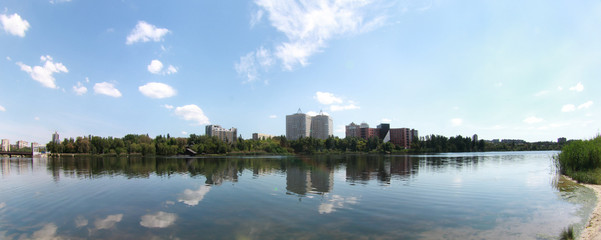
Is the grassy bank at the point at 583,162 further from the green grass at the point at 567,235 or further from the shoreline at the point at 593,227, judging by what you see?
the green grass at the point at 567,235

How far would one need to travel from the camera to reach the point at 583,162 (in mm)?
38125

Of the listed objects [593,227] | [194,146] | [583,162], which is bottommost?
[194,146]

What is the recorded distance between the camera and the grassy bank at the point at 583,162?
32.5 meters

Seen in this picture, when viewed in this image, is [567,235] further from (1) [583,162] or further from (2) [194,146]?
(2) [194,146]

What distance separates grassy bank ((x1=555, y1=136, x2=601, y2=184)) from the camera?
32.5m

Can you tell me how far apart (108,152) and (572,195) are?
658 feet

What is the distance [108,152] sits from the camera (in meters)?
169

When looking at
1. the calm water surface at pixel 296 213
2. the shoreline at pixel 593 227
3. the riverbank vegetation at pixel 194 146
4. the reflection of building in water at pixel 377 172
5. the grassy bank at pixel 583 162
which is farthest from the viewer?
the riverbank vegetation at pixel 194 146

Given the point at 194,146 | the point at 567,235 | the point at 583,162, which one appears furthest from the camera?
the point at 194,146

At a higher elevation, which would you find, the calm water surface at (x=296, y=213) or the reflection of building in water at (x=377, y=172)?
the calm water surface at (x=296, y=213)

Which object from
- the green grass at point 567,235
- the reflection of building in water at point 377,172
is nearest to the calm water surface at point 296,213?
the green grass at point 567,235

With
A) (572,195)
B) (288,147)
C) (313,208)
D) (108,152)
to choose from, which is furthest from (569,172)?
(108,152)

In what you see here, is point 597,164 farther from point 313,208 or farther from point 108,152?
point 108,152

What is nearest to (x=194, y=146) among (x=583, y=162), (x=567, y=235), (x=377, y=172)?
(x=377, y=172)
